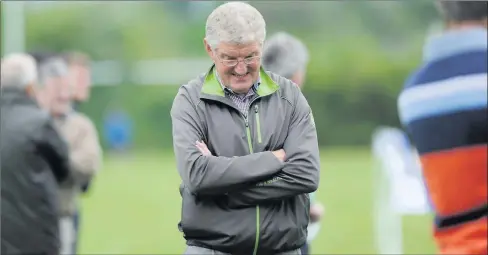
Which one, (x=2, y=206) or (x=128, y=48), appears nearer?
(x=2, y=206)

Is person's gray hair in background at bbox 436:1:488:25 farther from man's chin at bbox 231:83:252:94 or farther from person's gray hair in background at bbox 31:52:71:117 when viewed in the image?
person's gray hair in background at bbox 31:52:71:117

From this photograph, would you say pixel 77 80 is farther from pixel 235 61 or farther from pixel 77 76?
pixel 235 61

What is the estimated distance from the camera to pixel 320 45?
25.0 meters

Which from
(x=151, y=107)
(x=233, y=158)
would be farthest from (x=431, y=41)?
(x=151, y=107)

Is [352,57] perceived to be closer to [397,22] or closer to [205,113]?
[397,22]

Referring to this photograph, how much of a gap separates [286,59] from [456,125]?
134cm

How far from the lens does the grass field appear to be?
1065 cm

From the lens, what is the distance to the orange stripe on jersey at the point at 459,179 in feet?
13.0

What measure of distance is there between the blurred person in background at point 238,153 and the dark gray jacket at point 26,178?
1.62 m

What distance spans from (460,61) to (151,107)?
87.3 ft

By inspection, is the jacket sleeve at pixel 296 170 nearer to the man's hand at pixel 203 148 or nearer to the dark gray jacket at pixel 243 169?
the dark gray jacket at pixel 243 169

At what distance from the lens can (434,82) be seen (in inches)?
163

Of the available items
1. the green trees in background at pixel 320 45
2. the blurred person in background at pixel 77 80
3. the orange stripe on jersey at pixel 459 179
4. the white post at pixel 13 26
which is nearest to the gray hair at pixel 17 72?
the blurred person in background at pixel 77 80

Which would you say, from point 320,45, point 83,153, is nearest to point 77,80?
point 83,153
